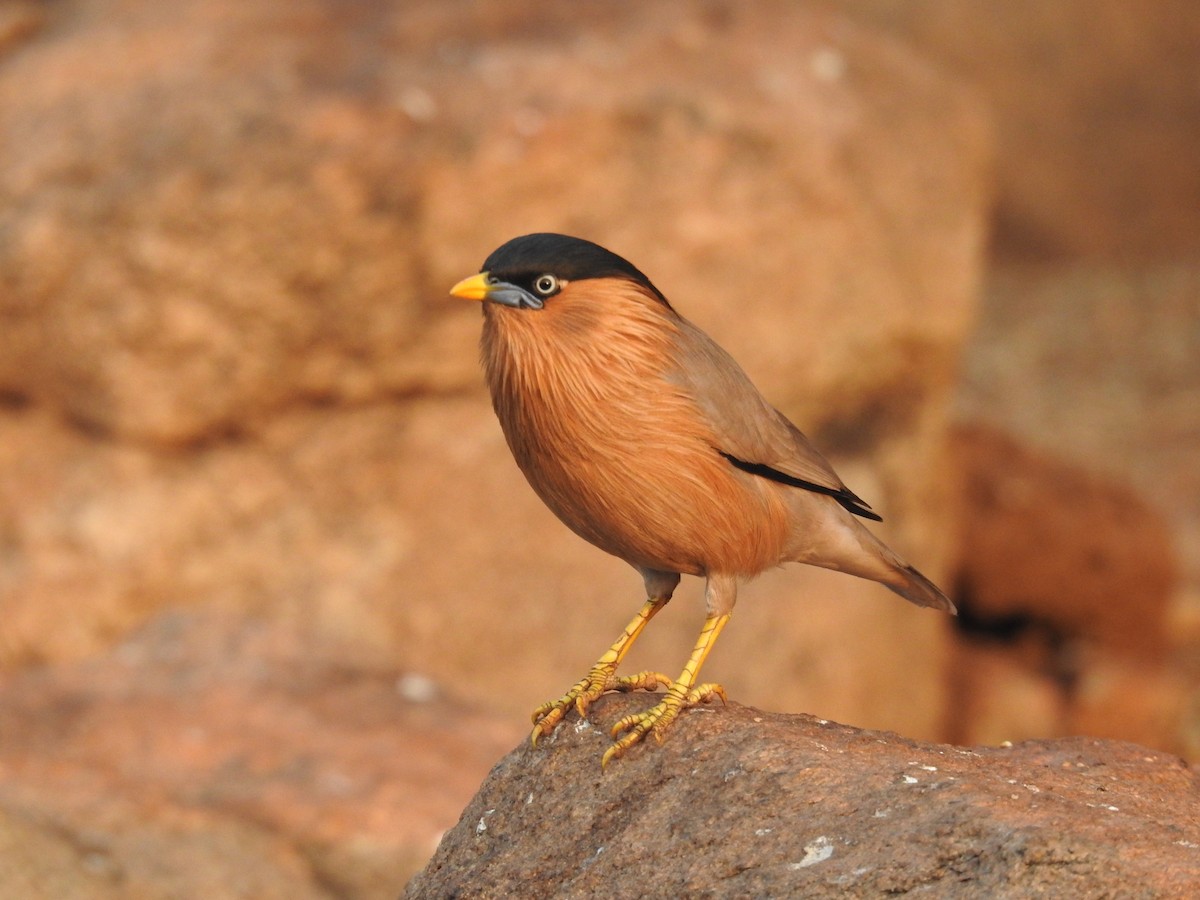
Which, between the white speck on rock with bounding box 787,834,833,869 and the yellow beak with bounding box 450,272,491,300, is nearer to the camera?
the white speck on rock with bounding box 787,834,833,869

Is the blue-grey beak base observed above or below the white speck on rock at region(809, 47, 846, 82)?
below

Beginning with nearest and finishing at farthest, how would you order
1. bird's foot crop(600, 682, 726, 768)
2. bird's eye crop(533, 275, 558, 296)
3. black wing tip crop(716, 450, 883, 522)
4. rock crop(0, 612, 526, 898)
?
bird's foot crop(600, 682, 726, 768) → bird's eye crop(533, 275, 558, 296) → black wing tip crop(716, 450, 883, 522) → rock crop(0, 612, 526, 898)

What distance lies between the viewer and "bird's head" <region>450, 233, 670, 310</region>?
4258 millimetres

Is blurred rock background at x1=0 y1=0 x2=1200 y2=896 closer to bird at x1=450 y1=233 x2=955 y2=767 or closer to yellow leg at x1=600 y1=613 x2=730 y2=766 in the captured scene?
bird at x1=450 y1=233 x2=955 y2=767

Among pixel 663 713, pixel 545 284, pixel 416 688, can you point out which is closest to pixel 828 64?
pixel 416 688

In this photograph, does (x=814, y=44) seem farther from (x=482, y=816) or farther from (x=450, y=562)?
(x=482, y=816)

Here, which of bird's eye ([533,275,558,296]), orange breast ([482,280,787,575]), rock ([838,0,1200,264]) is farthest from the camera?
rock ([838,0,1200,264])

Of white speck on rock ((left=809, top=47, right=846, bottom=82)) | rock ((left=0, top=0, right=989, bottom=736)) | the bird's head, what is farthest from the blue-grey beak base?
white speck on rock ((left=809, top=47, right=846, bottom=82))

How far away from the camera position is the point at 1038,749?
441cm

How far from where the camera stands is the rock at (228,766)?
575 centimetres

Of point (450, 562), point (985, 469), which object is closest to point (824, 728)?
point (450, 562)

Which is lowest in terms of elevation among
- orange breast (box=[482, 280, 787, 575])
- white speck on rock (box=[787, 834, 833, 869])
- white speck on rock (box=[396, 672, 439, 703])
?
white speck on rock (box=[396, 672, 439, 703])

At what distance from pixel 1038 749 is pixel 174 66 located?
6.81 metres

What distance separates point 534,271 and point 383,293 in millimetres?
4756
